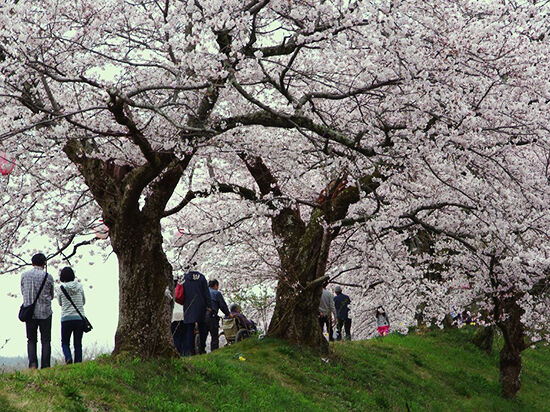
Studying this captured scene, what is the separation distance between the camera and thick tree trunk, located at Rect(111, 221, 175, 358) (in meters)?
10.1

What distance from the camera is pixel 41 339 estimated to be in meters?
10.2

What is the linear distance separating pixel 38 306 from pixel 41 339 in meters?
0.59

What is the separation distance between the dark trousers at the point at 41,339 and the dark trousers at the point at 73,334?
12.4 inches

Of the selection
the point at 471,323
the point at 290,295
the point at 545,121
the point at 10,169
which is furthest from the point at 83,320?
the point at 471,323

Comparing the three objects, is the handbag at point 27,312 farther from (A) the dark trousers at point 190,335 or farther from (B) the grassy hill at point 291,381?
(A) the dark trousers at point 190,335

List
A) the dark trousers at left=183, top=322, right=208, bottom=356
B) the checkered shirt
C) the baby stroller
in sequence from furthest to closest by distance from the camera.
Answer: the baby stroller, the dark trousers at left=183, top=322, right=208, bottom=356, the checkered shirt

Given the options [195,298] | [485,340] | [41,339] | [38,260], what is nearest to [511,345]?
[485,340]

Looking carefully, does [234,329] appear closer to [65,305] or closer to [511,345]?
[65,305]

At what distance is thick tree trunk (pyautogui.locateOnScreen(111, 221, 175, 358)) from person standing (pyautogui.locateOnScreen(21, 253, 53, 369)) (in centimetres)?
110

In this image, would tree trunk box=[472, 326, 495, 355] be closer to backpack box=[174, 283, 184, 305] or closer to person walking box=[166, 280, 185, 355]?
person walking box=[166, 280, 185, 355]

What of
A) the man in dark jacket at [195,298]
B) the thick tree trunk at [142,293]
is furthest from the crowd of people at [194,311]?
the thick tree trunk at [142,293]

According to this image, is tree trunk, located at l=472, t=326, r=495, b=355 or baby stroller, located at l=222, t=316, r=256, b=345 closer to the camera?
baby stroller, located at l=222, t=316, r=256, b=345

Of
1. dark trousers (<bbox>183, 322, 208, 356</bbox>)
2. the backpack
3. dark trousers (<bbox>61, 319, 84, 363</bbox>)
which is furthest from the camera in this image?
dark trousers (<bbox>183, 322, 208, 356</bbox>)

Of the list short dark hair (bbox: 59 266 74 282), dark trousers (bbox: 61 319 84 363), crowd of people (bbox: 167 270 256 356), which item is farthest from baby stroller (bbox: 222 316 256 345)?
short dark hair (bbox: 59 266 74 282)
